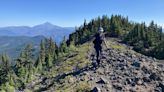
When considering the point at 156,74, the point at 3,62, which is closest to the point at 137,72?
the point at 156,74

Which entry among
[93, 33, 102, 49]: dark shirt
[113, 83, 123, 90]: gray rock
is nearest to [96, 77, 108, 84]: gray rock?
[113, 83, 123, 90]: gray rock

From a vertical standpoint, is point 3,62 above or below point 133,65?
below

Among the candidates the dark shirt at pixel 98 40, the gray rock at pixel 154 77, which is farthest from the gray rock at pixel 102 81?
the dark shirt at pixel 98 40

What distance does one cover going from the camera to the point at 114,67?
105 ft

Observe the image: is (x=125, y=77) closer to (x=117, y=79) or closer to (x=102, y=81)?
(x=117, y=79)

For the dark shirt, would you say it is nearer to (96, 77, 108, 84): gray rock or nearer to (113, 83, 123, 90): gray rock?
(96, 77, 108, 84): gray rock

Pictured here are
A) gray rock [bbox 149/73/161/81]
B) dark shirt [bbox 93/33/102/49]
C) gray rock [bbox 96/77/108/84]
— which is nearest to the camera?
gray rock [bbox 96/77/108/84]

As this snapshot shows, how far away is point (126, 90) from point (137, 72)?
15.5ft

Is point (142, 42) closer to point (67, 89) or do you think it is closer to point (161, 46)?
point (161, 46)

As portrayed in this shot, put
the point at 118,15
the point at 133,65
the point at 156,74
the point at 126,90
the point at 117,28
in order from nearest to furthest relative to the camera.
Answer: the point at 126,90 → the point at 156,74 → the point at 133,65 → the point at 117,28 → the point at 118,15

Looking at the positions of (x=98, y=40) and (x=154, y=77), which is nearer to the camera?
(x=154, y=77)

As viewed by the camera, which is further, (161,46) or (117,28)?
(117,28)

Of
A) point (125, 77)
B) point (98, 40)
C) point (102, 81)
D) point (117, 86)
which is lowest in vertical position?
point (117, 86)

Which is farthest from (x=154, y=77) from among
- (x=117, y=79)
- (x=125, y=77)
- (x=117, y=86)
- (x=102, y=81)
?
(x=102, y=81)
